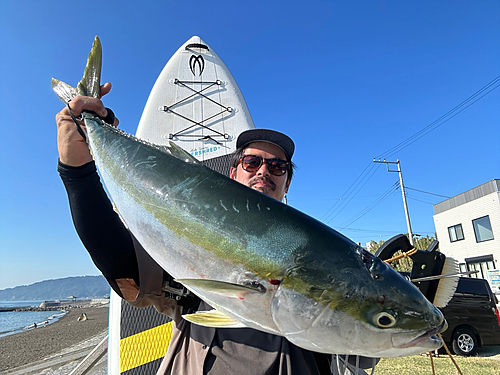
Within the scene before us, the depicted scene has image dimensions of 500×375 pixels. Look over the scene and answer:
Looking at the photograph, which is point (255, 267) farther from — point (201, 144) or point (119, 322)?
point (201, 144)

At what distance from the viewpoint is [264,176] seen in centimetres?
221

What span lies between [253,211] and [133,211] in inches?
23.4

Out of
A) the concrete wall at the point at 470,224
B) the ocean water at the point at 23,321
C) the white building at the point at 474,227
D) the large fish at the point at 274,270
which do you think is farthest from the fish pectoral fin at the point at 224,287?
the ocean water at the point at 23,321

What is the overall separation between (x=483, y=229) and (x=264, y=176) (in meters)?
22.5

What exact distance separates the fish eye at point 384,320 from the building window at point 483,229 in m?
22.4

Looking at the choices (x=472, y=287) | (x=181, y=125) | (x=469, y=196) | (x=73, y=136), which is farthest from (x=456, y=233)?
(x=73, y=136)

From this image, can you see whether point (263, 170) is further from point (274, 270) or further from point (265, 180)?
point (274, 270)

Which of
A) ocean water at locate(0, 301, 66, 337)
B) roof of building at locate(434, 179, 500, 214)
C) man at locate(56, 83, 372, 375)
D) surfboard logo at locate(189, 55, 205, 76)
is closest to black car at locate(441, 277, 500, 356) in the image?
man at locate(56, 83, 372, 375)

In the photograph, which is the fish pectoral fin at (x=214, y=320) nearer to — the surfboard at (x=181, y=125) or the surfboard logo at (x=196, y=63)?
the surfboard at (x=181, y=125)

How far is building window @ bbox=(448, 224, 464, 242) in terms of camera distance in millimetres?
21080

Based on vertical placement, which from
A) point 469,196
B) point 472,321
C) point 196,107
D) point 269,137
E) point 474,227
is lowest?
point 472,321

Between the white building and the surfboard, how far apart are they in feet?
59.4

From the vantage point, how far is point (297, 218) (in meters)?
1.26

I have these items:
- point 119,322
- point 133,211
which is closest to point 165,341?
point 119,322
